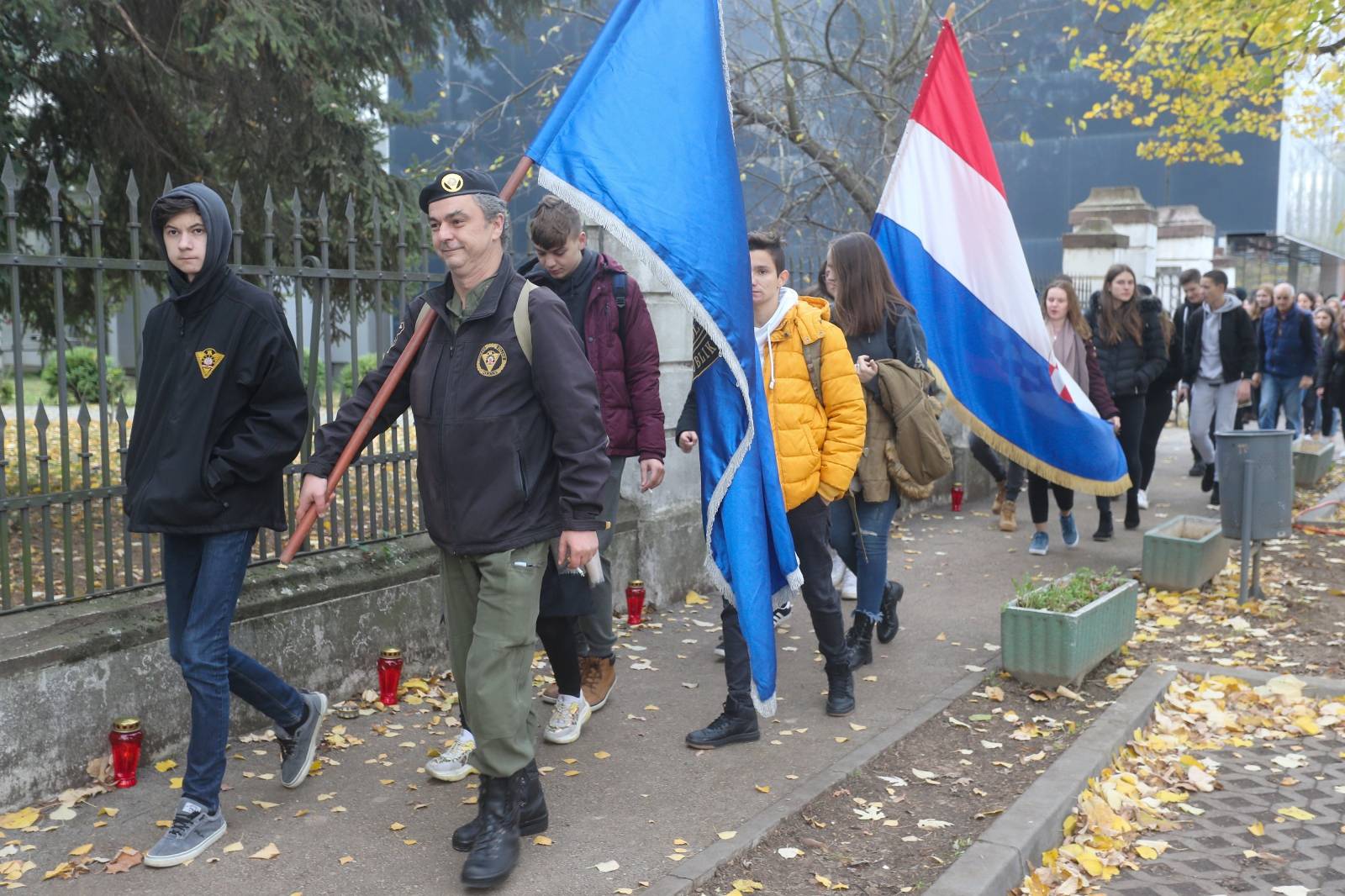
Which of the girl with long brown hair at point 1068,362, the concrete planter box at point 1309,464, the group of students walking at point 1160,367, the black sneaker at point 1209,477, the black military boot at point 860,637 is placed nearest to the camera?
the black military boot at point 860,637

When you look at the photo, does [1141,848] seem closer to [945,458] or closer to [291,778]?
[945,458]

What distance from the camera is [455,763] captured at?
4672 mm

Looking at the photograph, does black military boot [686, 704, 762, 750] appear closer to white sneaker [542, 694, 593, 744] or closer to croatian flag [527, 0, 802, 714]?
croatian flag [527, 0, 802, 714]

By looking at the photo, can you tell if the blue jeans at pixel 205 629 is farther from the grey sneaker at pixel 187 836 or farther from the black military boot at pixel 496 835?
the black military boot at pixel 496 835

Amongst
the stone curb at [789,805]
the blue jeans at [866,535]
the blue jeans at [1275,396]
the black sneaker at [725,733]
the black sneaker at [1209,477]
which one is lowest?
the stone curb at [789,805]

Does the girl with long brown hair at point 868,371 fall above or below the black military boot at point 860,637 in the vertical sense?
above

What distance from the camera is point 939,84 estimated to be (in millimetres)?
6906

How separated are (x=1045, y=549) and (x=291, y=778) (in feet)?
19.8

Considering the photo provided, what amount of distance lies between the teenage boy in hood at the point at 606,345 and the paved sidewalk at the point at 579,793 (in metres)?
0.49

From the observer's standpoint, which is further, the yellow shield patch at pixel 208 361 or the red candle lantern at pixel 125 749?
the red candle lantern at pixel 125 749

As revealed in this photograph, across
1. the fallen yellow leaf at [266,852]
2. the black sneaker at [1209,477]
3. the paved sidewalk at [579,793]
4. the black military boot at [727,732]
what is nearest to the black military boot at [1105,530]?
the black sneaker at [1209,477]

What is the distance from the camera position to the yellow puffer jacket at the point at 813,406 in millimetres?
5074

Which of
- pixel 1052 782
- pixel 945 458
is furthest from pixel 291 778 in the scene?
pixel 945 458

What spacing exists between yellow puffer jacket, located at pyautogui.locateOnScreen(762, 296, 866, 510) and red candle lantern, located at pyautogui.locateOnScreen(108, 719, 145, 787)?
8.47 feet
